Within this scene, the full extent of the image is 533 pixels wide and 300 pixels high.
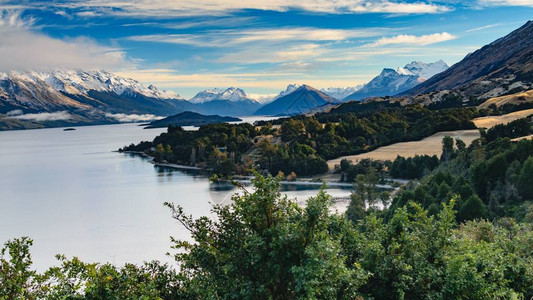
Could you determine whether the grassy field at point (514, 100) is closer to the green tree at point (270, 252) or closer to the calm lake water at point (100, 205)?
the calm lake water at point (100, 205)

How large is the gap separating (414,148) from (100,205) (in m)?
70.2

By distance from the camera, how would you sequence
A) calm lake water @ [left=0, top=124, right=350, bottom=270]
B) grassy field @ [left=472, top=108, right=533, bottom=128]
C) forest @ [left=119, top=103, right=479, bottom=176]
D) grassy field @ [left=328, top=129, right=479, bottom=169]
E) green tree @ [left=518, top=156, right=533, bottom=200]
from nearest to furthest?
green tree @ [left=518, top=156, right=533, bottom=200] → calm lake water @ [left=0, top=124, right=350, bottom=270] → grassy field @ [left=328, top=129, right=479, bottom=169] → forest @ [left=119, top=103, right=479, bottom=176] → grassy field @ [left=472, top=108, right=533, bottom=128]

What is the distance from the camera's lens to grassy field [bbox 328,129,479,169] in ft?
357

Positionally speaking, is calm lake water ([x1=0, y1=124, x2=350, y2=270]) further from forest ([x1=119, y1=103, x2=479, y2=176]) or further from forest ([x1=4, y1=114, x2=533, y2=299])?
forest ([x1=4, y1=114, x2=533, y2=299])

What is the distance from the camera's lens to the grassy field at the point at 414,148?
4281 inches

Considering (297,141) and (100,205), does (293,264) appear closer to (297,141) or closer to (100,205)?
(100,205)

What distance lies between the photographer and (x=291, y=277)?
1435 cm

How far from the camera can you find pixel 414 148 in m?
114

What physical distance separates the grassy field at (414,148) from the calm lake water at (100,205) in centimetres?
2479

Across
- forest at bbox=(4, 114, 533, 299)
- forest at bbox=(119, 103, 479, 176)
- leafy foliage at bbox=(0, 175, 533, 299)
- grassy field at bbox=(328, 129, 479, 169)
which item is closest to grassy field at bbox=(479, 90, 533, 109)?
forest at bbox=(119, 103, 479, 176)

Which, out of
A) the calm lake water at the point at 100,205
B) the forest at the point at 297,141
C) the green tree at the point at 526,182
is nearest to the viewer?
the green tree at the point at 526,182

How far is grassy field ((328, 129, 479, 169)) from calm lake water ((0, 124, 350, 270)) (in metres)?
24.8

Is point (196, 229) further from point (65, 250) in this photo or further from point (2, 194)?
point (2, 194)

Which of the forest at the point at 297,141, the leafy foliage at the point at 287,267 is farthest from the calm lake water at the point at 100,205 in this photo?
the leafy foliage at the point at 287,267
